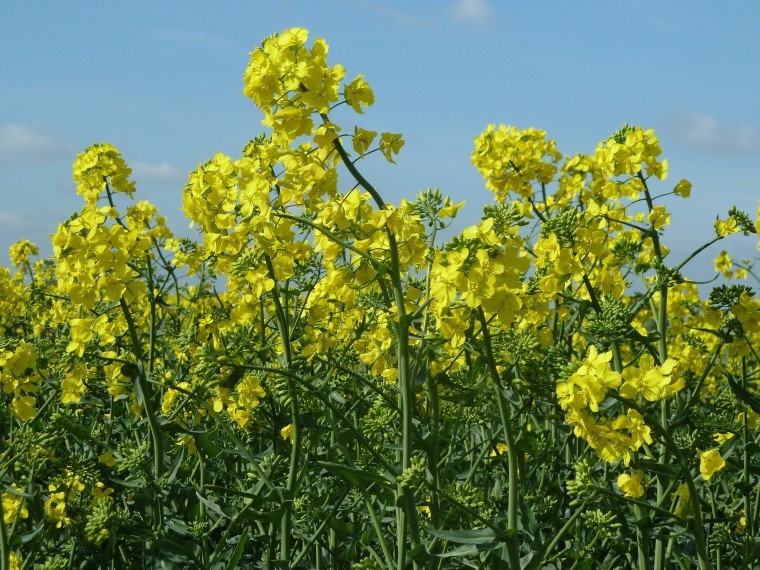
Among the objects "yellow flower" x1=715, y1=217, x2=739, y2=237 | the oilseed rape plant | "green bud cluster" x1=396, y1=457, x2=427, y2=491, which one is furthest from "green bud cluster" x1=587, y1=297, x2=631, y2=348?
"yellow flower" x1=715, y1=217, x2=739, y2=237

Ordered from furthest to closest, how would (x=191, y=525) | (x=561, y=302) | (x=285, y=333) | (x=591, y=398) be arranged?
(x=561, y=302)
(x=191, y=525)
(x=285, y=333)
(x=591, y=398)

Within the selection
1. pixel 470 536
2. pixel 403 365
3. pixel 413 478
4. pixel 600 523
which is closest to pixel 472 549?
pixel 470 536

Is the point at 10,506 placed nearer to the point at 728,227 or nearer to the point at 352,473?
the point at 352,473

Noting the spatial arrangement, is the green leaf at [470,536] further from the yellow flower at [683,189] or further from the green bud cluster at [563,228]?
the yellow flower at [683,189]

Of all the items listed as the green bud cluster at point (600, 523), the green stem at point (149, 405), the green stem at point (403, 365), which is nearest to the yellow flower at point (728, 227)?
the green bud cluster at point (600, 523)

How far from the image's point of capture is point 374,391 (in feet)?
11.5

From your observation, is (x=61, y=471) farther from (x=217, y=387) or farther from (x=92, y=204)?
(x=92, y=204)

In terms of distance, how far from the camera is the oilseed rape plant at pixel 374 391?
2758 mm

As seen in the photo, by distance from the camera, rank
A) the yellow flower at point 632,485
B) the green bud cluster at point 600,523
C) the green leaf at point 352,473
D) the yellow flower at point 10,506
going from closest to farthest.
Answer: the green leaf at point 352,473, the yellow flower at point 632,485, the green bud cluster at point 600,523, the yellow flower at point 10,506

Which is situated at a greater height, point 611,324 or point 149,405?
point 611,324

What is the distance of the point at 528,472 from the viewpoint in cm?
409

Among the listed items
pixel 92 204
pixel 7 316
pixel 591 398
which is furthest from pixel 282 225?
pixel 7 316

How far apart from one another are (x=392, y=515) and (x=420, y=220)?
1.51 meters

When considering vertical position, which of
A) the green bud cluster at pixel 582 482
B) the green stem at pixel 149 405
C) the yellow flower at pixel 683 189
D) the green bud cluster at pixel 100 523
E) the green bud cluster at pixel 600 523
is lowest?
the green bud cluster at pixel 100 523
